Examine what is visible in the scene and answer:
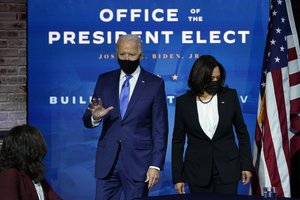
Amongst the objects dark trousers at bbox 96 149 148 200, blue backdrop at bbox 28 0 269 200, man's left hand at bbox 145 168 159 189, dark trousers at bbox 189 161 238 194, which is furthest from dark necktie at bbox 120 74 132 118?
blue backdrop at bbox 28 0 269 200

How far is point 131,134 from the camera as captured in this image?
170 inches

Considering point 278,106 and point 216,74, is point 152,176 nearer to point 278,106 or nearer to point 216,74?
point 216,74

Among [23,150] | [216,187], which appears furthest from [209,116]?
[23,150]

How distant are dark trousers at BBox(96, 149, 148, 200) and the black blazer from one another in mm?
264

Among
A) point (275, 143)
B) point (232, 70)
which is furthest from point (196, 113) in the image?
point (232, 70)

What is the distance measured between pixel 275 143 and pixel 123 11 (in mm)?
1676

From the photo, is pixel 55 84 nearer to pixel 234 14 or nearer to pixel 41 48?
pixel 41 48

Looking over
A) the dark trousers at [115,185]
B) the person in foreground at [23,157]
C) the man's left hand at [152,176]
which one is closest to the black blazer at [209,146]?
the man's left hand at [152,176]

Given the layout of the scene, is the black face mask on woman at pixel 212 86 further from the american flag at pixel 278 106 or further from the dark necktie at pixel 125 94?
the american flag at pixel 278 106

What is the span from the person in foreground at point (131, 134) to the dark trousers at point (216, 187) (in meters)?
0.31

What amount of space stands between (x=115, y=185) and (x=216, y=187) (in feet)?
A: 2.24

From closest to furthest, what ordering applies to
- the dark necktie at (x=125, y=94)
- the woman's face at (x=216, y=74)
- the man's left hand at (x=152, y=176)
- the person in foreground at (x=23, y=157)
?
the person in foreground at (x=23, y=157)
the woman's face at (x=216, y=74)
the man's left hand at (x=152, y=176)
the dark necktie at (x=125, y=94)

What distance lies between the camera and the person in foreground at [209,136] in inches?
163

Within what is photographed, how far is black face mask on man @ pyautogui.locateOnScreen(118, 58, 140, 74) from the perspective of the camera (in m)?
4.33
